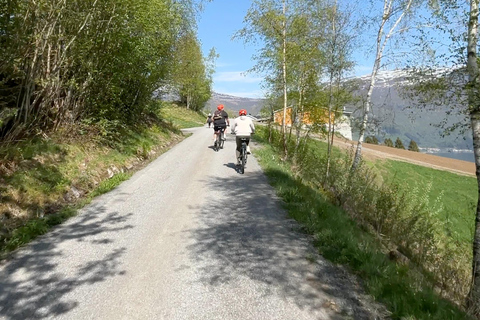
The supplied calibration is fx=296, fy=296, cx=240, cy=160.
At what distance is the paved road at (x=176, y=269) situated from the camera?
3375mm

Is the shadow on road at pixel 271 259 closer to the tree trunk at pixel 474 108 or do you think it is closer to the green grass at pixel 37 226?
the green grass at pixel 37 226

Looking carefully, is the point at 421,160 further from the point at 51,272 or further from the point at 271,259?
the point at 51,272

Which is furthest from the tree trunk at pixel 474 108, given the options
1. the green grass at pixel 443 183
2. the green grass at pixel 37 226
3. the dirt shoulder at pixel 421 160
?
the dirt shoulder at pixel 421 160

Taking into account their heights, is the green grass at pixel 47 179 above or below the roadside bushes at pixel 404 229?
above

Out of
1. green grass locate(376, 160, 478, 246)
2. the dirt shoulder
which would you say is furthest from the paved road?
the dirt shoulder

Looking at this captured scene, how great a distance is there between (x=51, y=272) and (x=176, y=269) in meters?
1.74

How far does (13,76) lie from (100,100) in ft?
12.6

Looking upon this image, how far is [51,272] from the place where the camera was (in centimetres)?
415

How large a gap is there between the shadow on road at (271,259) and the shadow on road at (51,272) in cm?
138

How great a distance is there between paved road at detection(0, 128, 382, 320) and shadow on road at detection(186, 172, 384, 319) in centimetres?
1

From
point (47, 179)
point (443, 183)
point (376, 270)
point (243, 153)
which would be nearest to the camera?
point (376, 270)

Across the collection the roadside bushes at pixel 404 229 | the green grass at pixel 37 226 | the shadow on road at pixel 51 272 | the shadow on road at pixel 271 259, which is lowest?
the roadside bushes at pixel 404 229

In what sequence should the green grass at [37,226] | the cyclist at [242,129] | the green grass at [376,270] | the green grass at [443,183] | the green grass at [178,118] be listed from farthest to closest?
the green grass at [178,118] → the green grass at [443,183] → the cyclist at [242,129] → the green grass at [37,226] → the green grass at [376,270]

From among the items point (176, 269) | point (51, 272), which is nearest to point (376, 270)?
point (176, 269)
